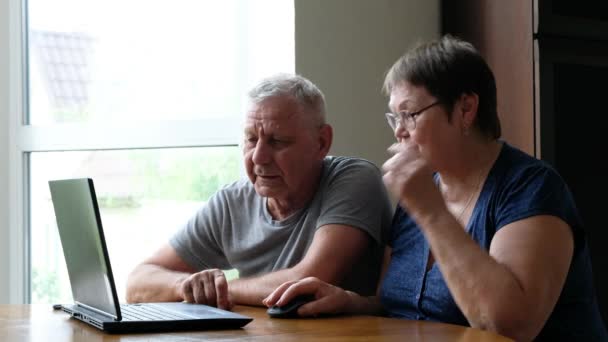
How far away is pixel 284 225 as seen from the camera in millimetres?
2379

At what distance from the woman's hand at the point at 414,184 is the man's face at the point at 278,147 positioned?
524mm

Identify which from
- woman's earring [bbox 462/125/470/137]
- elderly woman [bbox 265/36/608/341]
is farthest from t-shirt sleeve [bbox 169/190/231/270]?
woman's earring [bbox 462/125/470/137]

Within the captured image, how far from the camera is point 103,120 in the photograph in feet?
10.8

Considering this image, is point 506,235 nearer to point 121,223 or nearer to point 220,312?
point 220,312

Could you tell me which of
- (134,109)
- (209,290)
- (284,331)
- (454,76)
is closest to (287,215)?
(209,290)

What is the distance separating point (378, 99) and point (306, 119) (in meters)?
0.53

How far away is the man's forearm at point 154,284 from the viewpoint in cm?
229

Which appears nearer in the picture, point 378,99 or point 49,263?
point 378,99

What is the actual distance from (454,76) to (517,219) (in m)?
0.35

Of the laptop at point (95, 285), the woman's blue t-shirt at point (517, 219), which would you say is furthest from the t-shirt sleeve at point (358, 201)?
the laptop at point (95, 285)

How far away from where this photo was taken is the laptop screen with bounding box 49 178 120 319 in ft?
5.23

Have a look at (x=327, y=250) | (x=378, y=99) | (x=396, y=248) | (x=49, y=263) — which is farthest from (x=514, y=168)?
(x=49, y=263)

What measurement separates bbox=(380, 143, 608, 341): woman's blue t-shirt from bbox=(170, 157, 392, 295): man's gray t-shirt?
327 mm

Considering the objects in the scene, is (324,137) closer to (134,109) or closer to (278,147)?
(278,147)
